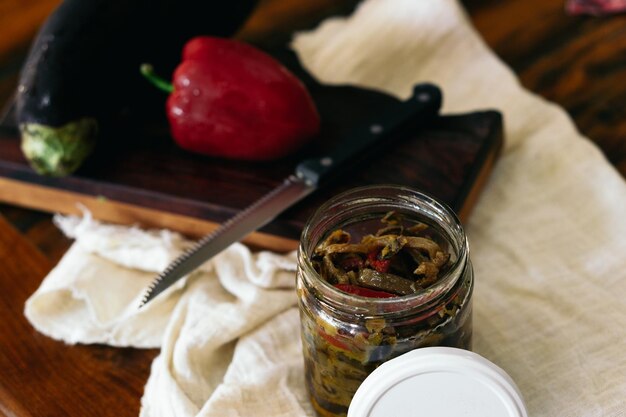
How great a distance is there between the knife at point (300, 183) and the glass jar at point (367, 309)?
0.18 metres

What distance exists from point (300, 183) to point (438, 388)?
37cm

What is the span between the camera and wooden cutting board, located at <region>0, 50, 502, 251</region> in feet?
3.46

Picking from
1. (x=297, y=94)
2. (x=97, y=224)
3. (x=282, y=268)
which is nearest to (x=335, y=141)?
(x=297, y=94)

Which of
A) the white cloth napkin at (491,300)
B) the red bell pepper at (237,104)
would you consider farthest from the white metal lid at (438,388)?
the red bell pepper at (237,104)

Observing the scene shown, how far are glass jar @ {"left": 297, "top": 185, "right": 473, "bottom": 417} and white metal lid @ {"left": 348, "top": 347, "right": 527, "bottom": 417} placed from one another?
0.03 metres

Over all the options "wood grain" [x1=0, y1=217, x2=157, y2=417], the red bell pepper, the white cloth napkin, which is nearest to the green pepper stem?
the red bell pepper

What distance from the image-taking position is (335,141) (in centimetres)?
114

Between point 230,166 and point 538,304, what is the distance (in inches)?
16.6

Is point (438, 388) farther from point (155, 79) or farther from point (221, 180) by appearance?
point (155, 79)

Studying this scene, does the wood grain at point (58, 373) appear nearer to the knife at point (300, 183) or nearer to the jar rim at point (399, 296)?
the knife at point (300, 183)

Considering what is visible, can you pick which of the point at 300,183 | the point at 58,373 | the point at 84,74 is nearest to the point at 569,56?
the point at 300,183

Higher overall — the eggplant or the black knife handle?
the eggplant

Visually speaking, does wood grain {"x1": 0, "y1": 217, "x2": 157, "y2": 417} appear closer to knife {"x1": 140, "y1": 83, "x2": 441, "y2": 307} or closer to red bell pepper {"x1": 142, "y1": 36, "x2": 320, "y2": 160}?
knife {"x1": 140, "y1": 83, "x2": 441, "y2": 307}

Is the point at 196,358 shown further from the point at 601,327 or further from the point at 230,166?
the point at 601,327
